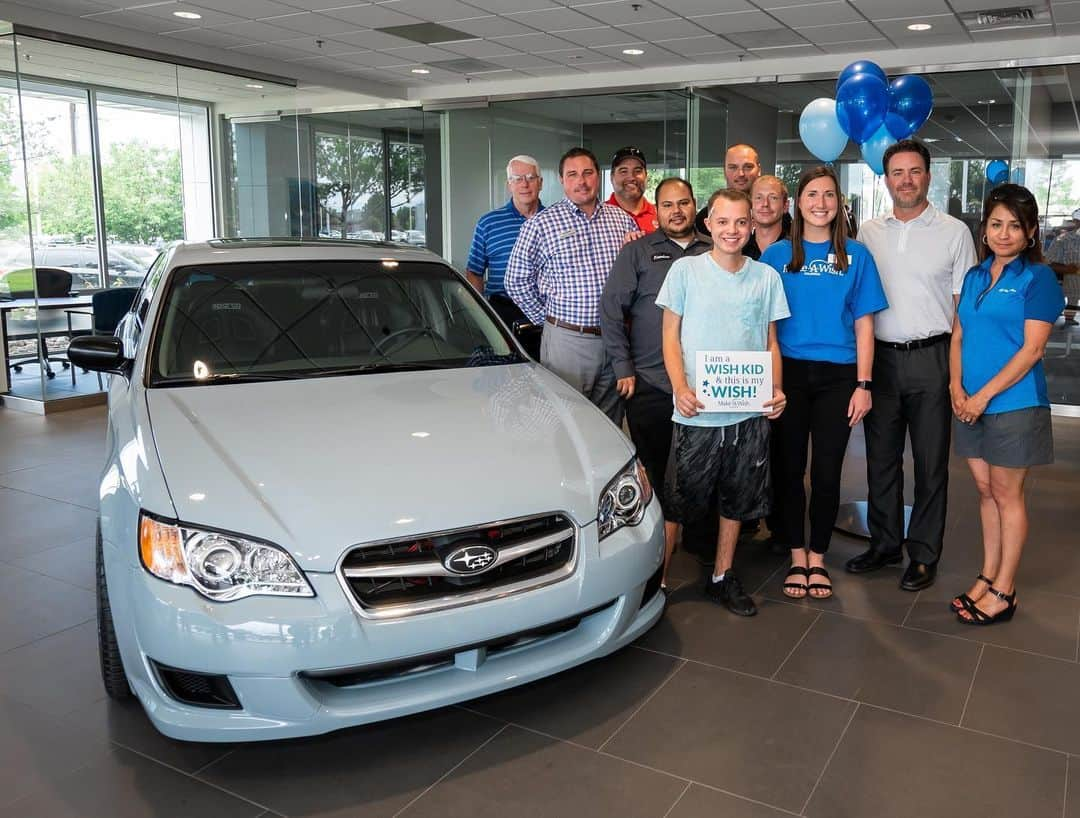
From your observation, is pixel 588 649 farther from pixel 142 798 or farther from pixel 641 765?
pixel 142 798

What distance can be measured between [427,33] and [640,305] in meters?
5.40

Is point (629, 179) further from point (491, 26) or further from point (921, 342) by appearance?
point (491, 26)

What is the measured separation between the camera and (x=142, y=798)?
2107 millimetres

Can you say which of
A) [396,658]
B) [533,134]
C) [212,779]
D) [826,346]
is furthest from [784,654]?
[533,134]

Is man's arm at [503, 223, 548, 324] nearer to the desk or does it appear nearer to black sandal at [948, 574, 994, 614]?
black sandal at [948, 574, 994, 614]

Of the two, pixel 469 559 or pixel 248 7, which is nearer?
pixel 469 559

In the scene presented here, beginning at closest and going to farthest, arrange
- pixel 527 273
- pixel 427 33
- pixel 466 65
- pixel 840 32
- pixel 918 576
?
pixel 918 576, pixel 527 273, pixel 840 32, pixel 427 33, pixel 466 65

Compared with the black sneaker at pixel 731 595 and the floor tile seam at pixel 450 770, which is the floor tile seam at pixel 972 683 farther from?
the floor tile seam at pixel 450 770

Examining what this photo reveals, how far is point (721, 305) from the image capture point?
3.03 m

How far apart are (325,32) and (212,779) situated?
23.4 feet

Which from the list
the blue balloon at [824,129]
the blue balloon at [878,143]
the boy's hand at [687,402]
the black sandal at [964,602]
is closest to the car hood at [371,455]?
the boy's hand at [687,402]

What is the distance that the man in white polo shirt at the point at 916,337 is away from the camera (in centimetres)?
329

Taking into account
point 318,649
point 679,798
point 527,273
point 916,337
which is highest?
point 527,273

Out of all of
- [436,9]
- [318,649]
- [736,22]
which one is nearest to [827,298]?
[318,649]
